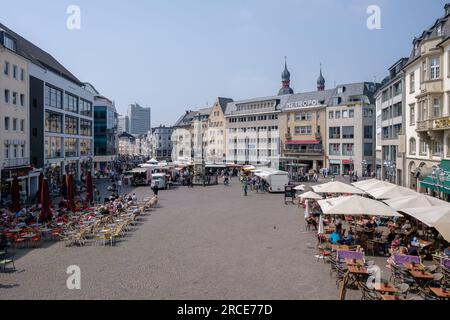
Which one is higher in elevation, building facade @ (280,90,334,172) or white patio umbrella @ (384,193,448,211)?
building facade @ (280,90,334,172)

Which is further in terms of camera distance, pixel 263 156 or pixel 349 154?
pixel 263 156

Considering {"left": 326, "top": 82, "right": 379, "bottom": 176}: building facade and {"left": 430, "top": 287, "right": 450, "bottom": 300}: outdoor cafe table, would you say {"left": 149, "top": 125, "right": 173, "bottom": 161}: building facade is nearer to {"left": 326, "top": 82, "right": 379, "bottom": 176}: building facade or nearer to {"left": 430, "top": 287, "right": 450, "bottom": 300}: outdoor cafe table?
{"left": 326, "top": 82, "right": 379, "bottom": 176}: building facade

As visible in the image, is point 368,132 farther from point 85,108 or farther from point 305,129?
point 85,108

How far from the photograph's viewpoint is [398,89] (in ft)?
152

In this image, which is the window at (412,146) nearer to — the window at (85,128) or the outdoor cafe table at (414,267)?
the outdoor cafe table at (414,267)

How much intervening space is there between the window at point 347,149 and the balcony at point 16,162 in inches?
2104

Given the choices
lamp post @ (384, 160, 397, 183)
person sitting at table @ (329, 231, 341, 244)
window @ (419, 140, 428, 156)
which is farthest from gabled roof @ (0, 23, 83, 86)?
lamp post @ (384, 160, 397, 183)

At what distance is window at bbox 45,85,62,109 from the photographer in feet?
159

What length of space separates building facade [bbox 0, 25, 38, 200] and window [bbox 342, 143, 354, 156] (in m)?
52.7

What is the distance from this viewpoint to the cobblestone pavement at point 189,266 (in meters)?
11.7

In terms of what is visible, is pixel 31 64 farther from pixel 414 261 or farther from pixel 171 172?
pixel 414 261

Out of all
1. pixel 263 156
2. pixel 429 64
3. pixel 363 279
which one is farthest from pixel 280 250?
pixel 263 156

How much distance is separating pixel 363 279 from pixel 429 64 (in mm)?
24890

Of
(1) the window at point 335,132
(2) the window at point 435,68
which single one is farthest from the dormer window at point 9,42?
(1) the window at point 335,132
